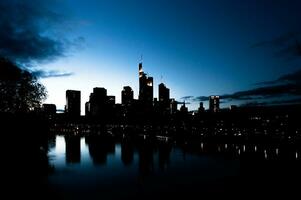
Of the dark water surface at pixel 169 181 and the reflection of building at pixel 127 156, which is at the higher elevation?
the dark water surface at pixel 169 181

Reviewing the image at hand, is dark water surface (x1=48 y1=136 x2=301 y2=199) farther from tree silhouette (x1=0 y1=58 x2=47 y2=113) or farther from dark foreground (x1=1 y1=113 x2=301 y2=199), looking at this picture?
tree silhouette (x1=0 y1=58 x2=47 y2=113)

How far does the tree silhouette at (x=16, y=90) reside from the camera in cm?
4781

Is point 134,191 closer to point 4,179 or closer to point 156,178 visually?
point 156,178

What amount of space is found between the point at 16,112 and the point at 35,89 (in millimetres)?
9273

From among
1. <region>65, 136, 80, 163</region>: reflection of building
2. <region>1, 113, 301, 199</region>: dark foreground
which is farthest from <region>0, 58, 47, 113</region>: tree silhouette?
<region>65, 136, 80, 163</region>: reflection of building

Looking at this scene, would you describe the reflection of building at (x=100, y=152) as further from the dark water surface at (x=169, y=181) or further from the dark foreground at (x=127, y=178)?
the dark water surface at (x=169, y=181)

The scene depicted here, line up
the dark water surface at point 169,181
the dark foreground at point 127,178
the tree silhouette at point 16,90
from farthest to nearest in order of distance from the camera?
1. the tree silhouette at point 16,90
2. the dark water surface at point 169,181
3. the dark foreground at point 127,178

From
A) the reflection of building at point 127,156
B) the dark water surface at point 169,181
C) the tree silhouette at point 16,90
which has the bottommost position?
the reflection of building at point 127,156

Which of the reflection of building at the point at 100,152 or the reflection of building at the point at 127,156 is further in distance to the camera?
the reflection of building at the point at 100,152

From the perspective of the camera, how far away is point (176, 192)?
29.0 meters

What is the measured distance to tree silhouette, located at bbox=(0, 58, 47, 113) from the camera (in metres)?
47.8

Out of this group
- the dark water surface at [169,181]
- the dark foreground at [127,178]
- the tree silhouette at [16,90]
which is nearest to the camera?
the dark foreground at [127,178]

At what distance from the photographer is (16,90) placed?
5116 centimetres

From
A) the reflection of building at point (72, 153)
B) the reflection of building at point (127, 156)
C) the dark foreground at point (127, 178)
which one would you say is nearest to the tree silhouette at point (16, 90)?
the dark foreground at point (127, 178)
